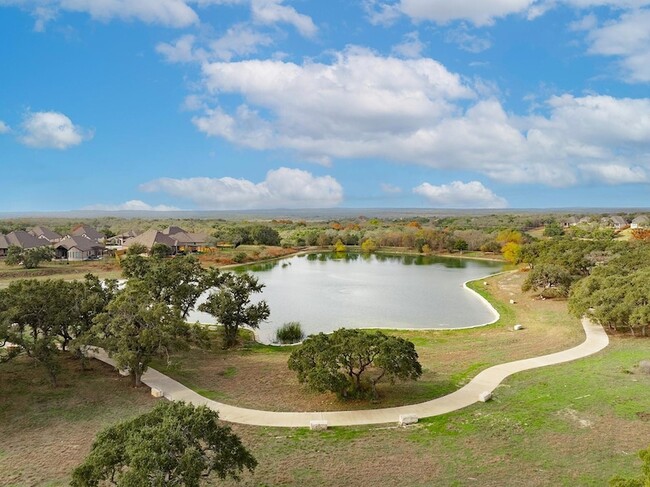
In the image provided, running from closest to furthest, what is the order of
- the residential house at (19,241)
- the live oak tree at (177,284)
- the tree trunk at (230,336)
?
the tree trunk at (230,336) → the live oak tree at (177,284) → the residential house at (19,241)

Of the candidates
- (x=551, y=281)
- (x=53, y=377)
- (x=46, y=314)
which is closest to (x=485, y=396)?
(x=53, y=377)

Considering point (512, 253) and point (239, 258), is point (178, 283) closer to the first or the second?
point (239, 258)

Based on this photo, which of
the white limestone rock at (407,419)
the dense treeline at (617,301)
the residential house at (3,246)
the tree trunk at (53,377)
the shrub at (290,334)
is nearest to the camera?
the white limestone rock at (407,419)

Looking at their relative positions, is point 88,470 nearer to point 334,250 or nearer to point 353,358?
point 353,358

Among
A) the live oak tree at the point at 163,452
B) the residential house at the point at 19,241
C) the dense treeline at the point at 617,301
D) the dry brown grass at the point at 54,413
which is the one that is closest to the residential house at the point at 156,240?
the residential house at the point at 19,241

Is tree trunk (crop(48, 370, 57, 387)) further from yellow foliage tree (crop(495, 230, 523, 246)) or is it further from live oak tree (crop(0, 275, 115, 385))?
yellow foliage tree (crop(495, 230, 523, 246))

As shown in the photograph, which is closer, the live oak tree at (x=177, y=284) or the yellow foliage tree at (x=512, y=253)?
the live oak tree at (x=177, y=284)

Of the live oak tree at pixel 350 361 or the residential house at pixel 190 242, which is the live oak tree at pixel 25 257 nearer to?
the residential house at pixel 190 242
